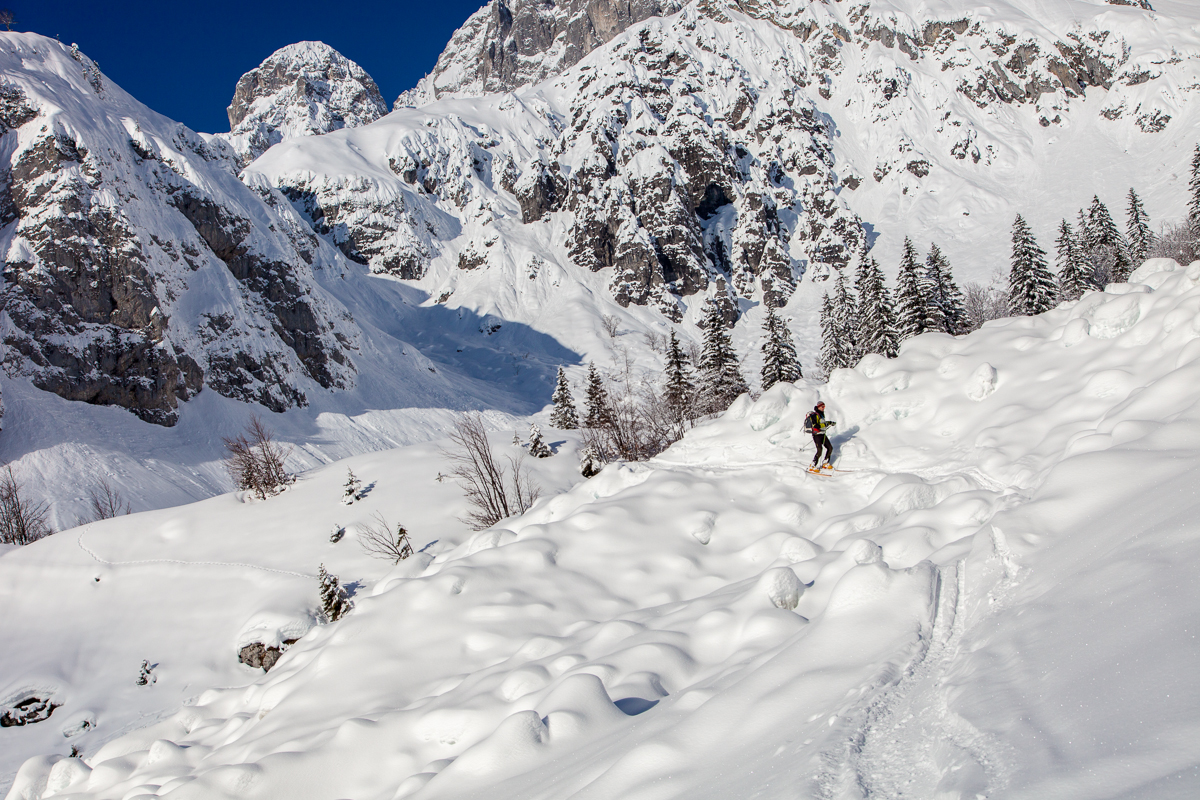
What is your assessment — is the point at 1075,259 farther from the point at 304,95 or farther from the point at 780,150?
the point at 304,95

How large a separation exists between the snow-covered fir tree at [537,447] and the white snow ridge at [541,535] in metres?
0.11

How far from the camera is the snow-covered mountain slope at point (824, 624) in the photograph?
3.01 m

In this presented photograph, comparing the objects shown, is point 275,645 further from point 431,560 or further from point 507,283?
point 507,283

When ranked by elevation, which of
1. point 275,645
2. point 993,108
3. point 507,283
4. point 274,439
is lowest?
point 275,645

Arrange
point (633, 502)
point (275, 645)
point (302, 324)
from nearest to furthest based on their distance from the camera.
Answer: point (633, 502) → point (275, 645) → point (302, 324)

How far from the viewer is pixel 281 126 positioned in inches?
5714

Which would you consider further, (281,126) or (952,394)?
(281,126)

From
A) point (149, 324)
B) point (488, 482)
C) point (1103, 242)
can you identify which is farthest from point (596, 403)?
point (1103, 242)

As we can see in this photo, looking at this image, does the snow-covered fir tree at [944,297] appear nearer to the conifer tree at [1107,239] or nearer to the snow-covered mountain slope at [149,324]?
the conifer tree at [1107,239]

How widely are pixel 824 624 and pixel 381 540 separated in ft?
64.7

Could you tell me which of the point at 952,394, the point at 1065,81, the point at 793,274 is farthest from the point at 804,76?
the point at 952,394

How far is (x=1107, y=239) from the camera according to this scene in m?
46.1

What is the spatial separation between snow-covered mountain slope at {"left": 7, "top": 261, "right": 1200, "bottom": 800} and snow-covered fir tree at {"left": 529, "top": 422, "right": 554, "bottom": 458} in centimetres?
1255

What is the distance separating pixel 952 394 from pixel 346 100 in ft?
593
